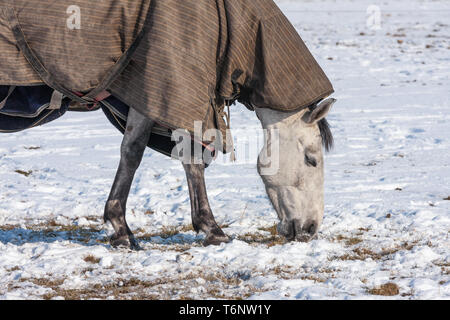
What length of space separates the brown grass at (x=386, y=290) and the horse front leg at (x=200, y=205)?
4.57 ft

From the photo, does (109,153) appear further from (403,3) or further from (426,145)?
(403,3)

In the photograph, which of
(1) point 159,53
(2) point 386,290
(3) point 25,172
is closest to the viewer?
(2) point 386,290

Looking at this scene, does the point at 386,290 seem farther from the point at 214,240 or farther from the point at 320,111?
the point at 214,240

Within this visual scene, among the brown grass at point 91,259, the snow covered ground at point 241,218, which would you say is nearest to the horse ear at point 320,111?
the snow covered ground at point 241,218

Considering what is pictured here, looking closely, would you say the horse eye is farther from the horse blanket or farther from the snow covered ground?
the snow covered ground

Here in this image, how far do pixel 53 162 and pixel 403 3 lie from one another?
79.7 feet

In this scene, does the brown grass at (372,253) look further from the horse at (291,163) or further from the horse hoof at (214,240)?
the horse hoof at (214,240)

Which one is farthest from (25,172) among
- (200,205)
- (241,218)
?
(200,205)

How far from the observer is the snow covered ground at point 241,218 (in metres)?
3.79

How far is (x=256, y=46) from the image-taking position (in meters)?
4.32

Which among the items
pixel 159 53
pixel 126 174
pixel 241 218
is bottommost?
pixel 241 218

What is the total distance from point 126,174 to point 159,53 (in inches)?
38.2

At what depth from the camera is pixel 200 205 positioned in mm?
4859
